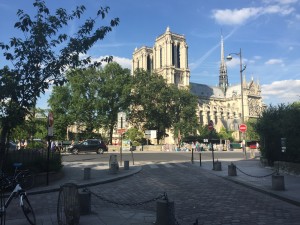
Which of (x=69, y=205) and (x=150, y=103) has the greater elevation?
(x=150, y=103)

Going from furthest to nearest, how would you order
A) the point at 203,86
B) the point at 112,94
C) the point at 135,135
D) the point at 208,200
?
the point at 203,86, the point at 135,135, the point at 112,94, the point at 208,200

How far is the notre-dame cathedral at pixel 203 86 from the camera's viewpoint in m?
110

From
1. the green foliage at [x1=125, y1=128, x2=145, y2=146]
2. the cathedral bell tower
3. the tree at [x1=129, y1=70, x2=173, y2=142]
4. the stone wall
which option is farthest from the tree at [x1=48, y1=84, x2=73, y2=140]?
the stone wall

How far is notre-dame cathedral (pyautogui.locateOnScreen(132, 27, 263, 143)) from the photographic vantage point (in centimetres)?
11050

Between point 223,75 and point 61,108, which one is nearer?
point 61,108

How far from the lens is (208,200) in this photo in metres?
9.88

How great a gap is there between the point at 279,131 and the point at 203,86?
421 feet

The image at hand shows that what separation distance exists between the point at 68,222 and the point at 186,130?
220ft

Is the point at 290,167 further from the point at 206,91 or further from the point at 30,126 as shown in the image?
the point at 206,91

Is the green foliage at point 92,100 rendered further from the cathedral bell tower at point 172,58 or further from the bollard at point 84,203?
the bollard at point 84,203

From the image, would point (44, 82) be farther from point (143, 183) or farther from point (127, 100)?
point (127, 100)

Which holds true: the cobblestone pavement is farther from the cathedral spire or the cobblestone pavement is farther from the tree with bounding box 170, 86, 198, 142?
the cathedral spire

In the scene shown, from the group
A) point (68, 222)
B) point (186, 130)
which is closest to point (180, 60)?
point (186, 130)

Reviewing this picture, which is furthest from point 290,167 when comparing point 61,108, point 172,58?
point 172,58
